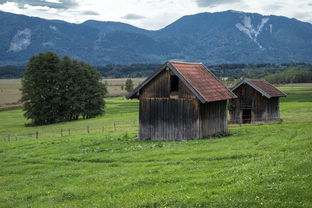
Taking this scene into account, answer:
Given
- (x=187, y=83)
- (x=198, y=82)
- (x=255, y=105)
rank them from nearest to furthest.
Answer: (x=187, y=83)
(x=198, y=82)
(x=255, y=105)

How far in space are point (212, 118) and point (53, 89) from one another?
49.4 metres

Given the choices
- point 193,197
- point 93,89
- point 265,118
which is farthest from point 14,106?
point 193,197

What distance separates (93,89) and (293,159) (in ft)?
239

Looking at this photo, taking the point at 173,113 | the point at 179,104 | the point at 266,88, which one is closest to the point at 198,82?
the point at 179,104

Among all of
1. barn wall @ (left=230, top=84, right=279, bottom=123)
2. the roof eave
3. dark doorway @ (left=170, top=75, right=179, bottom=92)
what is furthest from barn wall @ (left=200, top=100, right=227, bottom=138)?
barn wall @ (left=230, top=84, right=279, bottom=123)

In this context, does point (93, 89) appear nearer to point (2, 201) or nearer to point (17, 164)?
point (17, 164)

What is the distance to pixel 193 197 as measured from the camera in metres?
14.3

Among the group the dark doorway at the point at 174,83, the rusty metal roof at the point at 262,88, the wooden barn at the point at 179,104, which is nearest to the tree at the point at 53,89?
the rusty metal roof at the point at 262,88

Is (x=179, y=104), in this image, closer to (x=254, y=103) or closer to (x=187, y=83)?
(x=187, y=83)

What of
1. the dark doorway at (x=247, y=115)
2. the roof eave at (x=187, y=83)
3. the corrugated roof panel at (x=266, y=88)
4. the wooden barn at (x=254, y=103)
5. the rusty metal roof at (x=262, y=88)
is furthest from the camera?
the dark doorway at (x=247, y=115)

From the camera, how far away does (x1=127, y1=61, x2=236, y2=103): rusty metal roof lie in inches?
1314

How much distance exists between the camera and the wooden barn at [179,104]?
3372 cm

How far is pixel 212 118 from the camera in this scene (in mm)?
35906

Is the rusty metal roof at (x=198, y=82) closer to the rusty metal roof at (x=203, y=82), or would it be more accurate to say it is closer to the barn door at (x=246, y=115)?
the rusty metal roof at (x=203, y=82)
